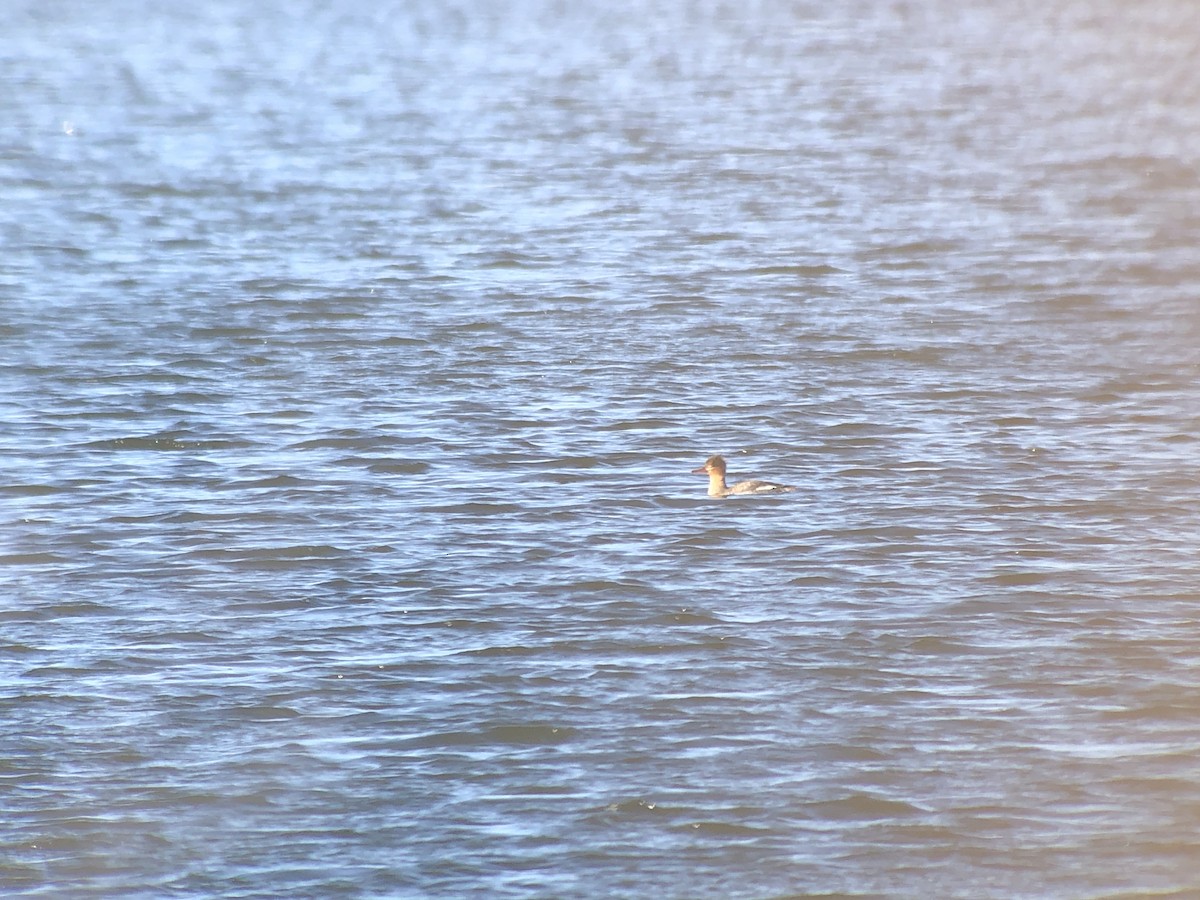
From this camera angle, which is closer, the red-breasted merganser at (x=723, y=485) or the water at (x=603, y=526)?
the water at (x=603, y=526)

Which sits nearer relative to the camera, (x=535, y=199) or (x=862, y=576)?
(x=862, y=576)

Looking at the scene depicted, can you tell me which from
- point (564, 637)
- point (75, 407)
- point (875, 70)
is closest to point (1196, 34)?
point (875, 70)

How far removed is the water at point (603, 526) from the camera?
1291cm

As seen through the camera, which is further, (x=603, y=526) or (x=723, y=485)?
(x=723, y=485)

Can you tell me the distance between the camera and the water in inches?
508

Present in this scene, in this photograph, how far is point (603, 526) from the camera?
745 inches

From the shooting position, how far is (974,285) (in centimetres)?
2903

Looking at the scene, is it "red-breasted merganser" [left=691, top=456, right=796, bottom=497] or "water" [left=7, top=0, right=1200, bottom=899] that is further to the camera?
"red-breasted merganser" [left=691, top=456, right=796, bottom=497]

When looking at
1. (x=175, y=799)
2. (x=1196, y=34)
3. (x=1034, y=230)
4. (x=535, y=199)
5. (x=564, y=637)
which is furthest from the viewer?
(x=1196, y=34)

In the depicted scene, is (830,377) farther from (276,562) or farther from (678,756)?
(678,756)

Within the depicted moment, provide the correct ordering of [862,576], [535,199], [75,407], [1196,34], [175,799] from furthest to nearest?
[1196,34] < [535,199] < [75,407] < [862,576] < [175,799]

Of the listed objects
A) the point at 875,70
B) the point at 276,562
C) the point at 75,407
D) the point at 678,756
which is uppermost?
the point at 875,70

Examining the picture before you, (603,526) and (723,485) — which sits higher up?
(723,485)

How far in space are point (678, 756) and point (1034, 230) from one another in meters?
21.4
